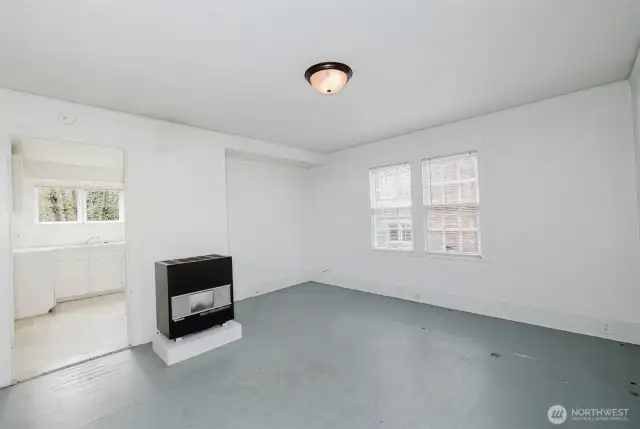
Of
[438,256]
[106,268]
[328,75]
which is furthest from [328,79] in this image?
[106,268]

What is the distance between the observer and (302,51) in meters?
2.17

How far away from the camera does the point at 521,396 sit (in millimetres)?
2152

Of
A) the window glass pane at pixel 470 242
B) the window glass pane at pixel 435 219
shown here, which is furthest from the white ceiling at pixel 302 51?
the window glass pane at pixel 470 242

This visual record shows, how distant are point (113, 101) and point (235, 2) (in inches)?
82.1

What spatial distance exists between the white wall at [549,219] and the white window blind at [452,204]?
13 centimetres

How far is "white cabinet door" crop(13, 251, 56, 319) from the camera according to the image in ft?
13.5

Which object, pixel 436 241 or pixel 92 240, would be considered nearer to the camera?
pixel 436 241

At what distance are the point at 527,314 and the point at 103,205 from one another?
7449 mm

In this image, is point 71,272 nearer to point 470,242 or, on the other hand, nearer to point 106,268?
point 106,268

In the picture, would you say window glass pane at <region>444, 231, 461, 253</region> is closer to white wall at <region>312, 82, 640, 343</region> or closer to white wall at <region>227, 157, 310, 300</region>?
white wall at <region>312, 82, 640, 343</region>

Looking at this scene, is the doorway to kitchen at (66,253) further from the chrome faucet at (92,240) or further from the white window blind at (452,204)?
the white window blind at (452,204)

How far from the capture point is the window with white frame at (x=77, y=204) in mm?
5184

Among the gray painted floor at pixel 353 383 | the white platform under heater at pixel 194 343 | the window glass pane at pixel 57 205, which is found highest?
the window glass pane at pixel 57 205

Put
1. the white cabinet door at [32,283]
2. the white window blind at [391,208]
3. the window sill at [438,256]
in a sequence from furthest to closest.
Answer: the white window blind at [391,208] < the white cabinet door at [32,283] < the window sill at [438,256]
